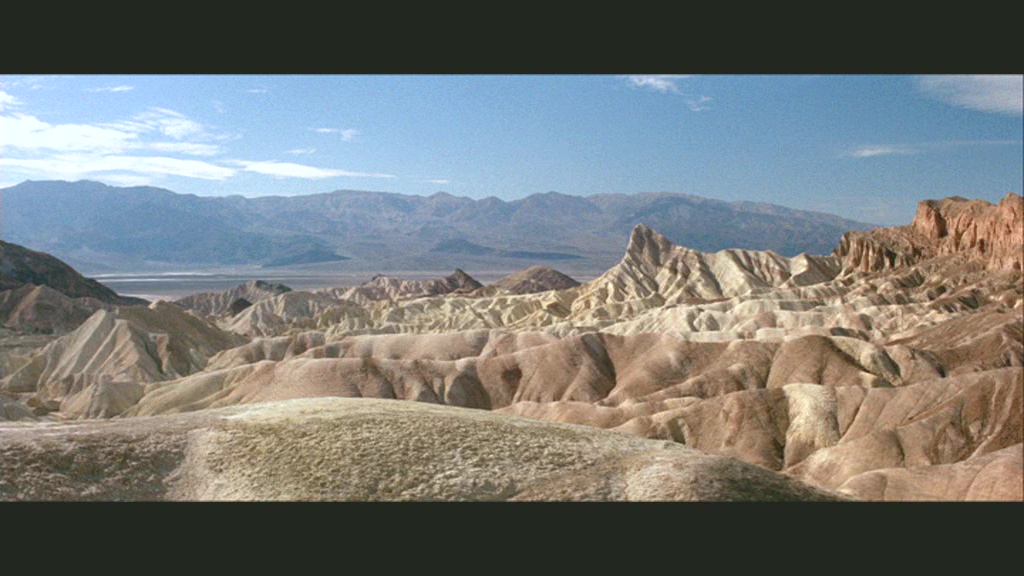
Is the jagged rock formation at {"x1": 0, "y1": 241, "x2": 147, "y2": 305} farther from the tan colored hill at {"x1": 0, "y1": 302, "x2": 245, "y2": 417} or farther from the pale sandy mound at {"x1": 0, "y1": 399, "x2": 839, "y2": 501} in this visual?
the pale sandy mound at {"x1": 0, "y1": 399, "x2": 839, "y2": 501}

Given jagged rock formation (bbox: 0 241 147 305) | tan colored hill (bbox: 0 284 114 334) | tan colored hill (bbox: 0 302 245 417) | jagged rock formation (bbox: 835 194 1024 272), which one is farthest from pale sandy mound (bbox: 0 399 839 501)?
jagged rock formation (bbox: 0 241 147 305)

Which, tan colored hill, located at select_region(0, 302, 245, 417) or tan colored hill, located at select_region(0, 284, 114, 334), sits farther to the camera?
tan colored hill, located at select_region(0, 284, 114, 334)

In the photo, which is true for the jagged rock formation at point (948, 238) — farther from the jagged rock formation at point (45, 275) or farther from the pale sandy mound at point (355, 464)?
the jagged rock formation at point (45, 275)

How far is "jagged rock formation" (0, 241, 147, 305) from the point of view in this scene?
166 metres

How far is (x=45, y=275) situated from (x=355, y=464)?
174295 mm

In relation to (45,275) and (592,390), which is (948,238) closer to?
(592,390)

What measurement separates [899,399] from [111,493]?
1628 inches

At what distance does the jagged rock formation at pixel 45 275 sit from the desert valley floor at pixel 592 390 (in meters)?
22.9

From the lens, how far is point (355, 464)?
2370 centimetres

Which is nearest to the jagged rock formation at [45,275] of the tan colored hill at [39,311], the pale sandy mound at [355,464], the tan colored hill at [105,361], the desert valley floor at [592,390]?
the desert valley floor at [592,390]

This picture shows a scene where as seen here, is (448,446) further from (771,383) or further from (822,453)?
(771,383)

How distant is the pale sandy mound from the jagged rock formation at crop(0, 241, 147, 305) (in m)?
159

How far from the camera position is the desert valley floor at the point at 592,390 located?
2333cm

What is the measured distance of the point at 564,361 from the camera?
71.2 meters
